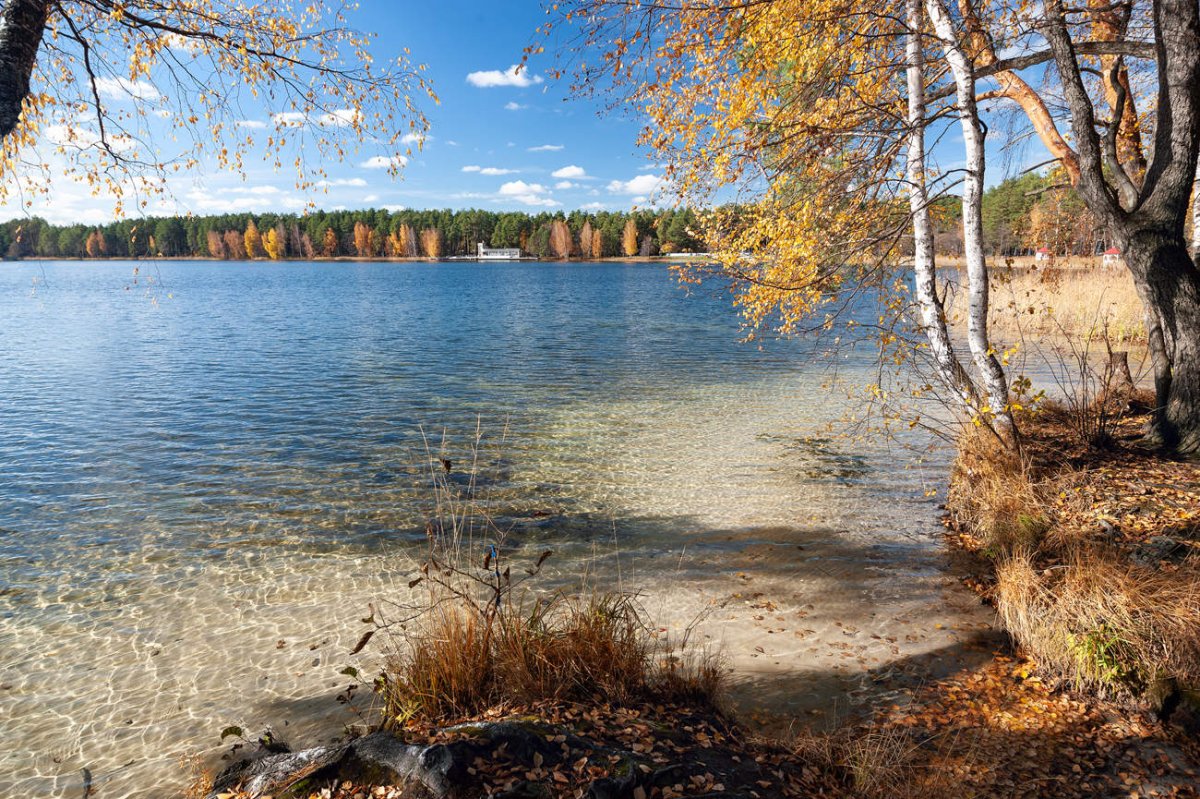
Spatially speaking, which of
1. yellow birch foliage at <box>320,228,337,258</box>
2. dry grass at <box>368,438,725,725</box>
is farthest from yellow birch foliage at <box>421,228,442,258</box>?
dry grass at <box>368,438,725,725</box>

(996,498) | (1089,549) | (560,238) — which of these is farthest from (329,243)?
(1089,549)

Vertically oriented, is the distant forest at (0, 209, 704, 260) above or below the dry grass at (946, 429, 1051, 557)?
above

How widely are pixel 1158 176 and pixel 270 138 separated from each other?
1162 centimetres

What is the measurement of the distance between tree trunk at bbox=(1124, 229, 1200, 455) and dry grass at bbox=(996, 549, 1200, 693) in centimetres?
414

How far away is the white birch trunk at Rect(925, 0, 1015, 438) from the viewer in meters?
6.89

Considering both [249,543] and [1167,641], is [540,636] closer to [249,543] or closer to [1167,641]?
[1167,641]

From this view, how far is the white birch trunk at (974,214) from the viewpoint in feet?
22.6

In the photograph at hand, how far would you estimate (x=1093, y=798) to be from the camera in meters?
3.69

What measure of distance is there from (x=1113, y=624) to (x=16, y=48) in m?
10.0

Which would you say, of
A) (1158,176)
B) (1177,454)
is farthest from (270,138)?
(1177,454)

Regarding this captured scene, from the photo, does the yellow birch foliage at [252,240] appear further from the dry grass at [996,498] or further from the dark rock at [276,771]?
the dark rock at [276,771]

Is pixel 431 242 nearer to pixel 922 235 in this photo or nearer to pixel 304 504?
pixel 304 504

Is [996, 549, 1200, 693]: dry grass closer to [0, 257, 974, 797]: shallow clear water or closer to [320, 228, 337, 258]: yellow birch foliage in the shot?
[0, 257, 974, 797]: shallow clear water

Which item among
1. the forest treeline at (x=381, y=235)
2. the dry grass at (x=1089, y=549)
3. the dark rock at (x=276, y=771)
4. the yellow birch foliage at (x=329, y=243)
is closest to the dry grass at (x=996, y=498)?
the dry grass at (x=1089, y=549)
